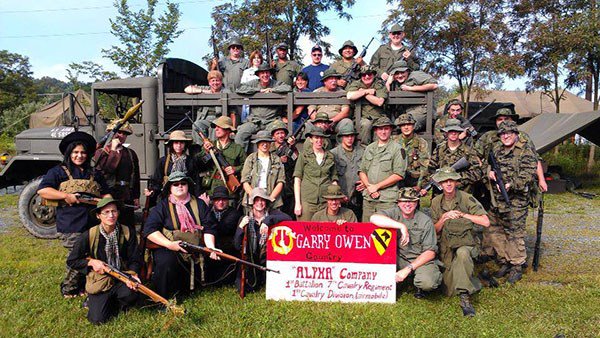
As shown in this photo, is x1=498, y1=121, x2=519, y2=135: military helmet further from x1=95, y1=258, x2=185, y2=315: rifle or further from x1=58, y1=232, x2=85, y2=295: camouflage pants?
x1=58, y1=232, x2=85, y2=295: camouflage pants

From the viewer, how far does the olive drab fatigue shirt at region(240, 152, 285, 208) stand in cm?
534

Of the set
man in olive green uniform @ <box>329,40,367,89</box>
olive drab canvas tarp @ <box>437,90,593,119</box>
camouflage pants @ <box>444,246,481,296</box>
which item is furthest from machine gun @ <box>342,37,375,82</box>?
olive drab canvas tarp @ <box>437,90,593,119</box>

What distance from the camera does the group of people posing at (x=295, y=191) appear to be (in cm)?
455

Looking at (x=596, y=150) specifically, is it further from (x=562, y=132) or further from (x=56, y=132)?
(x=56, y=132)

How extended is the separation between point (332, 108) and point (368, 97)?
544 mm

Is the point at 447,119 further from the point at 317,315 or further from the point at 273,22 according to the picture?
the point at 273,22

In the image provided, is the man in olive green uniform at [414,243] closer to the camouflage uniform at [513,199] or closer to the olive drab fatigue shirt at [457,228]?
the olive drab fatigue shirt at [457,228]

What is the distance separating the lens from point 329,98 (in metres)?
6.03

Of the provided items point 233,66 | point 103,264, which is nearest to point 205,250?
point 103,264

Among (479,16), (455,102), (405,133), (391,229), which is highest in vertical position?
(479,16)

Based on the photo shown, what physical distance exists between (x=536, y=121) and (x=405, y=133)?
32.0 feet

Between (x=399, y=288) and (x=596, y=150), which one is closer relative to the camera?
(x=399, y=288)

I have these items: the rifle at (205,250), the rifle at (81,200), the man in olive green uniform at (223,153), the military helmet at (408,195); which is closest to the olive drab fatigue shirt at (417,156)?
the military helmet at (408,195)

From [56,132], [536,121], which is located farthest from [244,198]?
[536,121]
